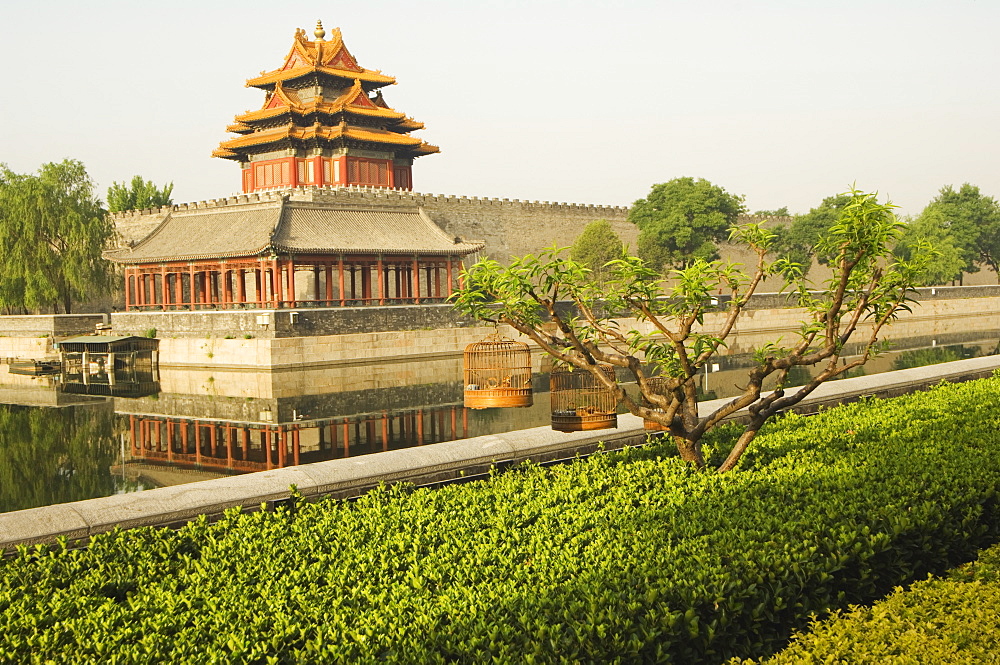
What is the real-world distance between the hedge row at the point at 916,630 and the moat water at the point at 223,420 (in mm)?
10434

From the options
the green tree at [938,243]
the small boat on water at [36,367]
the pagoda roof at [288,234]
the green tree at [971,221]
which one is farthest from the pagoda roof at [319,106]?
the green tree at [971,221]

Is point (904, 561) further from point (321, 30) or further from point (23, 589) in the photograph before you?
point (321, 30)

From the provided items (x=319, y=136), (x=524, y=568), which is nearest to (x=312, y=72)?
(x=319, y=136)

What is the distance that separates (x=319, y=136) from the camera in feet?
130

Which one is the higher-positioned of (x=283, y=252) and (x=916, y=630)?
(x=283, y=252)

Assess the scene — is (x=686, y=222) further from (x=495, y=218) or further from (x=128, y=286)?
(x=128, y=286)

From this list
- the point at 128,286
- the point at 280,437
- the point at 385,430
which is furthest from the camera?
the point at 128,286

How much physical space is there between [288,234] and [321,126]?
1094 centimetres

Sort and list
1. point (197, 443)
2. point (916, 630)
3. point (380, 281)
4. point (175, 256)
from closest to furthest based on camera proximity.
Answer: point (916, 630)
point (197, 443)
point (380, 281)
point (175, 256)

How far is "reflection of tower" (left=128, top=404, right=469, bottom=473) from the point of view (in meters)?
15.3

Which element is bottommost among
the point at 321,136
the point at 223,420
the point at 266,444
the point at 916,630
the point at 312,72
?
the point at 266,444

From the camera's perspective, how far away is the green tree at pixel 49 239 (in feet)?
107

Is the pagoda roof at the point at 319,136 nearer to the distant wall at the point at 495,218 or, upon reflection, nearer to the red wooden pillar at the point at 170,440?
the distant wall at the point at 495,218

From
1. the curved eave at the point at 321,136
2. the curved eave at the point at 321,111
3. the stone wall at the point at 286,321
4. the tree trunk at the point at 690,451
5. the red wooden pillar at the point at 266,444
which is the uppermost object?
the curved eave at the point at 321,111
